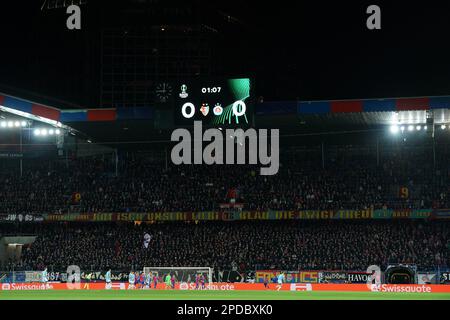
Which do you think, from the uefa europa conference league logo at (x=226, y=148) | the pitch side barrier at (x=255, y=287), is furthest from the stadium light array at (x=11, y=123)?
the pitch side barrier at (x=255, y=287)

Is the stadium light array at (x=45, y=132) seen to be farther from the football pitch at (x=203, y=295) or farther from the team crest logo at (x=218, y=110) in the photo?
the team crest logo at (x=218, y=110)

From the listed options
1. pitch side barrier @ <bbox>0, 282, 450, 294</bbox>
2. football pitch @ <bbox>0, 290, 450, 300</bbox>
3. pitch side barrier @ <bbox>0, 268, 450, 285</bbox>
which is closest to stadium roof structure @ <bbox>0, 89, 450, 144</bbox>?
pitch side barrier @ <bbox>0, 268, 450, 285</bbox>

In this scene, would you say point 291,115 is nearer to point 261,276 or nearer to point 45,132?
point 261,276

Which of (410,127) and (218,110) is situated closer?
(218,110)

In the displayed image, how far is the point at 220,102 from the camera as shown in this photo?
3822cm

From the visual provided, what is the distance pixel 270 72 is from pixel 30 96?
22.0m

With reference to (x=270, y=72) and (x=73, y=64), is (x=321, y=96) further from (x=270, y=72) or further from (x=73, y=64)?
(x=73, y=64)

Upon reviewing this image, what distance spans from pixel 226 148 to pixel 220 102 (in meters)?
13.5

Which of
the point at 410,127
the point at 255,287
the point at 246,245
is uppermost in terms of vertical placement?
the point at 410,127

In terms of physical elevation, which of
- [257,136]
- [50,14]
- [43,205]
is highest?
[50,14]

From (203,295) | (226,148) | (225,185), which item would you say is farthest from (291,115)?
(203,295)

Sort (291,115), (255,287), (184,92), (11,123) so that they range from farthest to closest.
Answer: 1. (11,123)
2. (291,115)
3. (255,287)
4. (184,92)

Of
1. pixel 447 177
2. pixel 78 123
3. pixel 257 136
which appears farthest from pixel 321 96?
pixel 78 123

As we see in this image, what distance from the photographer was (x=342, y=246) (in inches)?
1698
